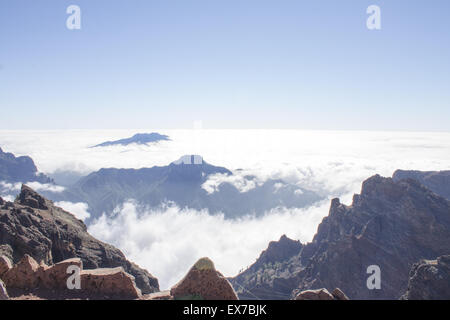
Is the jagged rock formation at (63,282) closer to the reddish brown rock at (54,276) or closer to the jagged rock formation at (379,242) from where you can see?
the reddish brown rock at (54,276)

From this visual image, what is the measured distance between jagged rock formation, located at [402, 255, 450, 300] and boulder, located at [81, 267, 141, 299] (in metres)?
76.8

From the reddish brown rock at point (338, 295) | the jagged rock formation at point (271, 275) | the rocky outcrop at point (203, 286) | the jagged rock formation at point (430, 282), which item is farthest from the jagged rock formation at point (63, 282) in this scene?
the jagged rock formation at point (271, 275)

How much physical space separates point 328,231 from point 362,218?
71.8ft

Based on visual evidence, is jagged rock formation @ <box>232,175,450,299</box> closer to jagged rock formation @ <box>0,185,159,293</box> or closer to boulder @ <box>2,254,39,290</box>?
jagged rock formation @ <box>0,185,159,293</box>

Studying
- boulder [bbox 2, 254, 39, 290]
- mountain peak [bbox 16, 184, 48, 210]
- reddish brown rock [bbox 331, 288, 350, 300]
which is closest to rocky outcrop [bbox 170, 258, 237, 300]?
reddish brown rock [bbox 331, 288, 350, 300]

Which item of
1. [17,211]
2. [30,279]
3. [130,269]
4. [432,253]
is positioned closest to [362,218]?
[432,253]

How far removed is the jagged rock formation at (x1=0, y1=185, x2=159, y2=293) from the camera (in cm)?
4253

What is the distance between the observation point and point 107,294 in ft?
62.8

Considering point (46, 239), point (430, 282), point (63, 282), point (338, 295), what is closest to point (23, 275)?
point (63, 282)

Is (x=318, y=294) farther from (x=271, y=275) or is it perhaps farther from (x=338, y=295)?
(x=271, y=275)

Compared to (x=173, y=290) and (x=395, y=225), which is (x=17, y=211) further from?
(x=395, y=225)

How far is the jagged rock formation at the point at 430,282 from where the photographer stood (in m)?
71.4

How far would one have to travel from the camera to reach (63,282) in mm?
19406
